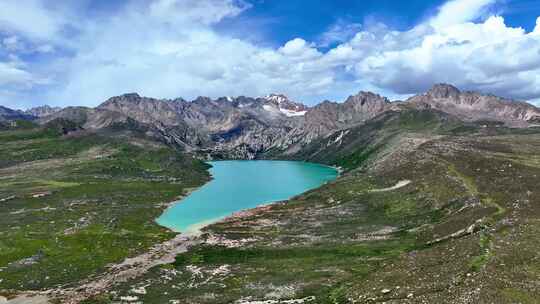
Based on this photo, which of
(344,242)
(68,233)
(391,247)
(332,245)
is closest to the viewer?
(391,247)

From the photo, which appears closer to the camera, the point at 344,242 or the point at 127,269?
the point at 127,269

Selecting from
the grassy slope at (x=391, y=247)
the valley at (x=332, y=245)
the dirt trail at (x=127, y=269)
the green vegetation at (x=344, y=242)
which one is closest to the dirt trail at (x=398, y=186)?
the valley at (x=332, y=245)

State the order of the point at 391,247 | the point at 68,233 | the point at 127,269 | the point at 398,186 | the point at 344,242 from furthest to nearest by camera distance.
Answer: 1. the point at 398,186
2. the point at 68,233
3. the point at 344,242
4. the point at 127,269
5. the point at 391,247

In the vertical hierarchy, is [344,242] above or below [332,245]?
above

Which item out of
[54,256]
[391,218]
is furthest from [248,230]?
[54,256]

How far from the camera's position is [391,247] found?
284 ft

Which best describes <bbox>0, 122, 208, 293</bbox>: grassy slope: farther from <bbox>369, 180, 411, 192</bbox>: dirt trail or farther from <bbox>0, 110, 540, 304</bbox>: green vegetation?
<bbox>369, 180, 411, 192</bbox>: dirt trail

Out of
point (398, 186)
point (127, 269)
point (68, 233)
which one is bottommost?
point (127, 269)

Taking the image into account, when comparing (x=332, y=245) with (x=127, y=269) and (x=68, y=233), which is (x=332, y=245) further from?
(x=68, y=233)

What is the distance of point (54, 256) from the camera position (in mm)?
99062

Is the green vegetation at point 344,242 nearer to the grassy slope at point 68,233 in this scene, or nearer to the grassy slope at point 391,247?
the grassy slope at point 391,247

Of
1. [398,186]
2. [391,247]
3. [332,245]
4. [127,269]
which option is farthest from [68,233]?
[398,186]

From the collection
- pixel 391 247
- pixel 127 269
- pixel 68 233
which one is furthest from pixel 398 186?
pixel 68 233

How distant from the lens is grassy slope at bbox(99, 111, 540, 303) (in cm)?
5678
